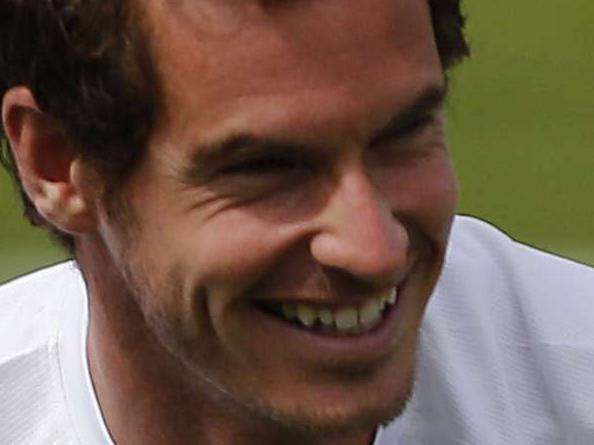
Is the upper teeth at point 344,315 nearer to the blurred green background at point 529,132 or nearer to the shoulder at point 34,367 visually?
the shoulder at point 34,367

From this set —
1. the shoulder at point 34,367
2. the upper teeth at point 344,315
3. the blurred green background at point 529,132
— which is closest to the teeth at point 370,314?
the upper teeth at point 344,315

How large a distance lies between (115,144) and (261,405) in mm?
260

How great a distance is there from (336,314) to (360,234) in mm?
116

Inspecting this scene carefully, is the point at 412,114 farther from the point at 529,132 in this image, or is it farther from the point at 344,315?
the point at 529,132

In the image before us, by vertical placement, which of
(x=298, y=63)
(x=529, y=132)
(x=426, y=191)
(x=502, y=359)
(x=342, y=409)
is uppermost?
(x=298, y=63)

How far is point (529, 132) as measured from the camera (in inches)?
162

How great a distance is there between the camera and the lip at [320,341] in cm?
179

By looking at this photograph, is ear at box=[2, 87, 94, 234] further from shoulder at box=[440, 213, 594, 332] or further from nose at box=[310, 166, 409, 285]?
shoulder at box=[440, 213, 594, 332]

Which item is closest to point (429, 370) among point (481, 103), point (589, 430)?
point (589, 430)

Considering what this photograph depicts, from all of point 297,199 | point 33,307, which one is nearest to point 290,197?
point 297,199

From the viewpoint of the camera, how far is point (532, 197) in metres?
4.09

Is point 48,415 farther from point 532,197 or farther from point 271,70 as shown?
point 532,197

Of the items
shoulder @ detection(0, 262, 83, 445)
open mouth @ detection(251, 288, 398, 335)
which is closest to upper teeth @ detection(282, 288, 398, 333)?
open mouth @ detection(251, 288, 398, 335)

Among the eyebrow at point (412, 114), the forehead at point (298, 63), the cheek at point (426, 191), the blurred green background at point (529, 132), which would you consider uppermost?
the forehead at point (298, 63)
